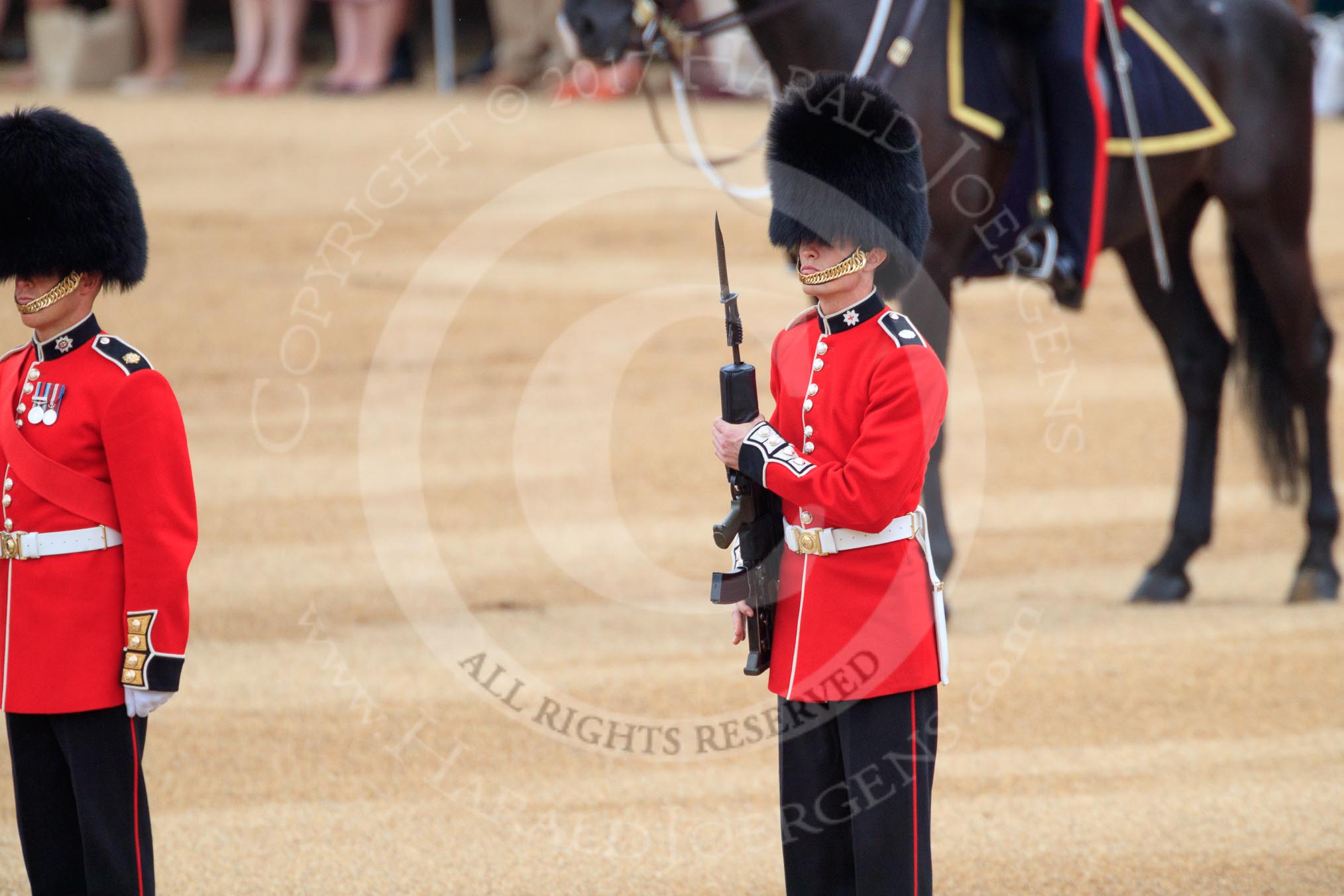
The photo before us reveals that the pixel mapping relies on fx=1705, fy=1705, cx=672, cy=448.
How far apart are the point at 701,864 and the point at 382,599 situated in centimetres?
213

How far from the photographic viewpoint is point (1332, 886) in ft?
10.3

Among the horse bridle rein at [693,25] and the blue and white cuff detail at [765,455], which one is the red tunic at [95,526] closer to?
the blue and white cuff detail at [765,455]

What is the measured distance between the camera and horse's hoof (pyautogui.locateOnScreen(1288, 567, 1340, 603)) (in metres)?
5.11

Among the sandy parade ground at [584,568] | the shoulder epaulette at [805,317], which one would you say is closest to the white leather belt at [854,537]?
the shoulder epaulette at [805,317]

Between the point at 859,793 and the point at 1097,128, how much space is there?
2.77 meters

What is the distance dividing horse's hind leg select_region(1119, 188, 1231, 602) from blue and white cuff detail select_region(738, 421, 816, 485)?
2985mm

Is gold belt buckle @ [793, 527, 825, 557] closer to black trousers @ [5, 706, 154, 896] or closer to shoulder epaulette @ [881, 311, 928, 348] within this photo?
shoulder epaulette @ [881, 311, 928, 348]

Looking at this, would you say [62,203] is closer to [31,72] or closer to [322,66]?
[31,72]

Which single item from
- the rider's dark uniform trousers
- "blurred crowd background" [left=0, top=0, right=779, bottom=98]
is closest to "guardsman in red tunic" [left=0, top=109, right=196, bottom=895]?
the rider's dark uniform trousers

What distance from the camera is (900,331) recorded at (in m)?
2.51

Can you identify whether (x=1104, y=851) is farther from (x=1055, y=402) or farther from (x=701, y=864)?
(x=1055, y=402)

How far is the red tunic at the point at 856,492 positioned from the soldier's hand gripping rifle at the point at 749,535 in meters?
0.03

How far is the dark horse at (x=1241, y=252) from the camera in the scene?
16.5ft

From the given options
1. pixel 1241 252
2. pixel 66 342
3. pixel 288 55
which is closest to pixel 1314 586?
pixel 1241 252
